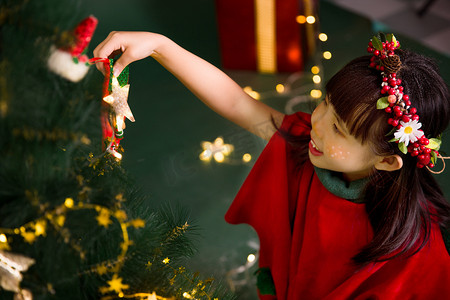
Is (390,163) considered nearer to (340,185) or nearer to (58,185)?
(340,185)

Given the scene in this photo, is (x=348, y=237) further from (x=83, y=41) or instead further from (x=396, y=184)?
(x=83, y=41)

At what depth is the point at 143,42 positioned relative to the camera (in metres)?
0.76

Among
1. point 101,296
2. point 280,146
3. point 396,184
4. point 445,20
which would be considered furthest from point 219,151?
point 445,20

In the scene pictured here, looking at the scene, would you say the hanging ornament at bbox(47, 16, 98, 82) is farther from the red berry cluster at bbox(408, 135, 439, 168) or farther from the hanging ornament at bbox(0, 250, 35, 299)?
the red berry cluster at bbox(408, 135, 439, 168)

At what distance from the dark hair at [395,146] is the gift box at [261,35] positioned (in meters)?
1.21

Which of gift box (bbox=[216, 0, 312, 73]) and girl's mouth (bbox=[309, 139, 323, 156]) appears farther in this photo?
gift box (bbox=[216, 0, 312, 73])

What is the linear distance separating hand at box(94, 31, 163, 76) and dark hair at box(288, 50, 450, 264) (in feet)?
0.99

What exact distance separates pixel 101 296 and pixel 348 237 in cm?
47

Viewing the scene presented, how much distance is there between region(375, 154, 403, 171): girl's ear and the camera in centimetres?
75

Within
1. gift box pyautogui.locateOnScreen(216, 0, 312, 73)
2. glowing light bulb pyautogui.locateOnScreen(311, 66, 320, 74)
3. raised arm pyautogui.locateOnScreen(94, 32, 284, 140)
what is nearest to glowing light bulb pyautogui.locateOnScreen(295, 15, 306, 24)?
gift box pyautogui.locateOnScreen(216, 0, 312, 73)

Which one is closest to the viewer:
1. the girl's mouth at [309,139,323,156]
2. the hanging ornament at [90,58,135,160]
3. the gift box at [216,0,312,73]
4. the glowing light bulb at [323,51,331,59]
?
the hanging ornament at [90,58,135,160]

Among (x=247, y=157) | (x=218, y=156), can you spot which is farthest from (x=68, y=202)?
(x=218, y=156)

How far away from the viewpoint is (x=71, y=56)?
1.52 feet

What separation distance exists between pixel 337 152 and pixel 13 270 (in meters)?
0.49
